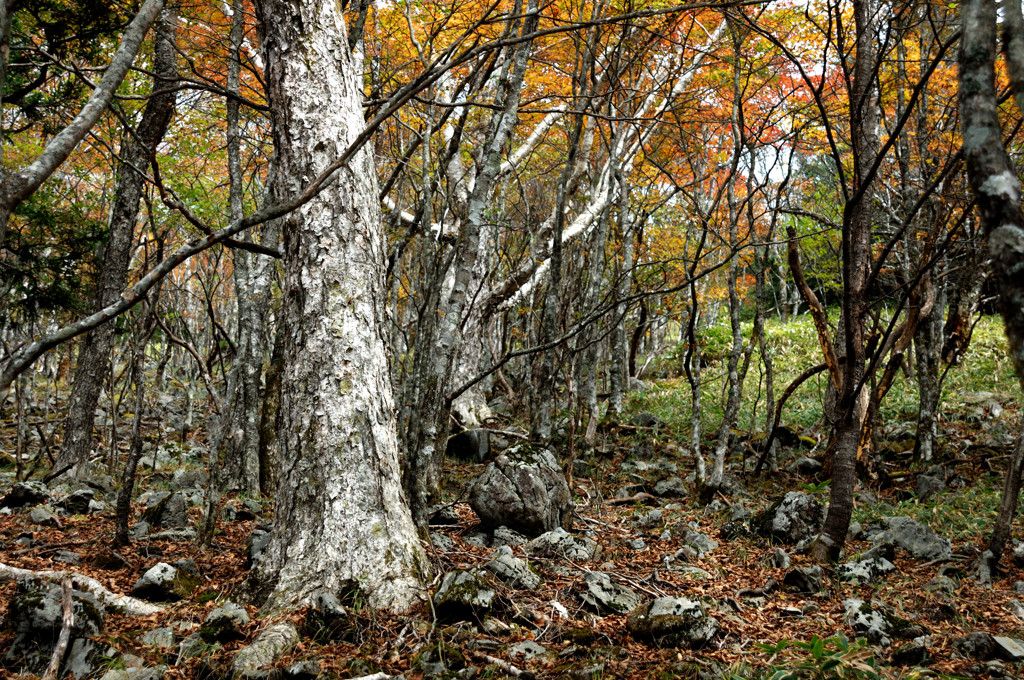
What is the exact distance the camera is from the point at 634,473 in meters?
7.40

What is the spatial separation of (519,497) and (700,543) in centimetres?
154

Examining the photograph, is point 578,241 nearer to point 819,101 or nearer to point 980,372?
point 819,101

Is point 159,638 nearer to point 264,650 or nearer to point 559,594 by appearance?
point 264,650

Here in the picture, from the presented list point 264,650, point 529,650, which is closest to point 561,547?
point 529,650

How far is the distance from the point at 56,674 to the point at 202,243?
1802mm

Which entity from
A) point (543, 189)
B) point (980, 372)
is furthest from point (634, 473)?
point (543, 189)

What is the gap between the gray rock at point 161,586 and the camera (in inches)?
127

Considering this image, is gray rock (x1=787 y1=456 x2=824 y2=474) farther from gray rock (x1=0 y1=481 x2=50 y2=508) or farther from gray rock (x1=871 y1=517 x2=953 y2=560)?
gray rock (x1=0 y1=481 x2=50 y2=508)

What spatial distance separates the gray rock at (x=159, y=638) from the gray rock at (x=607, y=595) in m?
2.12

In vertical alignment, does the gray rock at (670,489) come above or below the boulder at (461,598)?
below

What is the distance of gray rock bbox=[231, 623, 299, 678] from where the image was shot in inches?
96.2

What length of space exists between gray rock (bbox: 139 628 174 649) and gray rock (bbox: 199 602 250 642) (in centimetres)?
14

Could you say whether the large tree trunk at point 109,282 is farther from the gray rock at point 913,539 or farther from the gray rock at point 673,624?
the gray rock at point 913,539

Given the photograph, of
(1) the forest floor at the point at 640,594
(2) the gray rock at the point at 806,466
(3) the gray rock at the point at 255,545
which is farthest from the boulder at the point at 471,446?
(3) the gray rock at the point at 255,545
